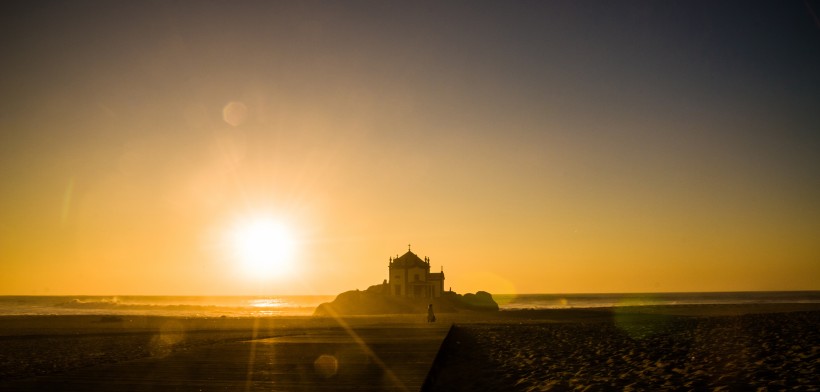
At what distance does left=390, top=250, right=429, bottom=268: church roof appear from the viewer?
6900 centimetres

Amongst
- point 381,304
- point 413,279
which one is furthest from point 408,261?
point 381,304

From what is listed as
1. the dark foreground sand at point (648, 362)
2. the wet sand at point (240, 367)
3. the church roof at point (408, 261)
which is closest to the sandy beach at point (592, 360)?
the dark foreground sand at point (648, 362)

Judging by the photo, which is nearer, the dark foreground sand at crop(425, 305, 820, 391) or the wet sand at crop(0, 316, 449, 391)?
the dark foreground sand at crop(425, 305, 820, 391)

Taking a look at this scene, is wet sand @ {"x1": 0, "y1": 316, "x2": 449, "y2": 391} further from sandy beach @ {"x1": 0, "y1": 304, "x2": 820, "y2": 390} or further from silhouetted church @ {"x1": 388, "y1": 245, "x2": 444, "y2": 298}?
silhouetted church @ {"x1": 388, "y1": 245, "x2": 444, "y2": 298}

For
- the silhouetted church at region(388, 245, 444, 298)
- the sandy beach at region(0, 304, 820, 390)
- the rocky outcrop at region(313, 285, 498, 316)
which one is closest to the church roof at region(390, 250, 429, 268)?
the silhouetted church at region(388, 245, 444, 298)

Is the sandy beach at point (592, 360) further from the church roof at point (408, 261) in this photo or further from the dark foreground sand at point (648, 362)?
the church roof at point (408, 261)

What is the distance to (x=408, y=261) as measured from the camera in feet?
227

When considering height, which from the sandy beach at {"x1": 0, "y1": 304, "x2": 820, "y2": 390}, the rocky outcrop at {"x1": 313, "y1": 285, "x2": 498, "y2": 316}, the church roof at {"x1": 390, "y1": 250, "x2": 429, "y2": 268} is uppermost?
the church roof at {"x1": 390, "y1": 250, "x2": 429, "y2": 268}

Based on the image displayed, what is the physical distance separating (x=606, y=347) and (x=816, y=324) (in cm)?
786

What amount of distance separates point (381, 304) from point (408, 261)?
684 centimetres

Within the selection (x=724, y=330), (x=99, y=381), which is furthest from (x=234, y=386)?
(x=724, y=330)

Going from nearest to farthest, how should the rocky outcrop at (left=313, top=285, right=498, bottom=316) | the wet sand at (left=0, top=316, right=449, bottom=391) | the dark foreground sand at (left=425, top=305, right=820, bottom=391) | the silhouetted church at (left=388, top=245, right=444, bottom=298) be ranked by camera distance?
the dark foreground sand at (left=425, top=305, right=820, bottom=391) → the wet sand at (left=0, top=316, right=449, bottom=391) → the rocky outcrop at (left=313, top=285, right=498, bottom=316) → the silhouetted church at (left=388, top=245, right=444, bottom=298)

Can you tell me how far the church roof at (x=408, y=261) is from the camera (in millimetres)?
69000

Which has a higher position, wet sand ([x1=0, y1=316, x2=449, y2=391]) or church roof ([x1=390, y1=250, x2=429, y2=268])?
church roof ([x1=390, y1=250, x2=429, y2=268])
